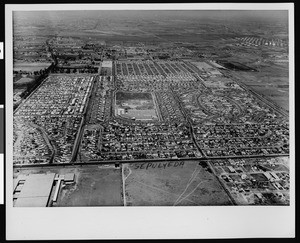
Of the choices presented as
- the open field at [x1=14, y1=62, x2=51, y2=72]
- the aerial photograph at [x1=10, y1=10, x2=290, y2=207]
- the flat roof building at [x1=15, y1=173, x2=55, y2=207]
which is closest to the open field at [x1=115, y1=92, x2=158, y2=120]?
the aerial photograph at [x1=10, y1=10, x2=290, y2=207]

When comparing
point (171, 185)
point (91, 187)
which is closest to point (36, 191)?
point (91, 187)

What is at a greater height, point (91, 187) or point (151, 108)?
point (151, 108)

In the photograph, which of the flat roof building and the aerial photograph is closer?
the flat roof building

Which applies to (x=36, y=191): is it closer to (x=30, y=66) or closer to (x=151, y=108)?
(x=30, y=66)

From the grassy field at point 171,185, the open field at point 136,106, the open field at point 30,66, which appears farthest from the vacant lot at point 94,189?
the open field at point 30,66

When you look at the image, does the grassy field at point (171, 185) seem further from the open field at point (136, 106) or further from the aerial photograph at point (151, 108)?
the open field at point (136, 106)

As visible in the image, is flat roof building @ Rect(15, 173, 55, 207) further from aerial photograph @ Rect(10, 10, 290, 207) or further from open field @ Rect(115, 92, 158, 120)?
open field @ Rect(115, 92, 158, 120)
